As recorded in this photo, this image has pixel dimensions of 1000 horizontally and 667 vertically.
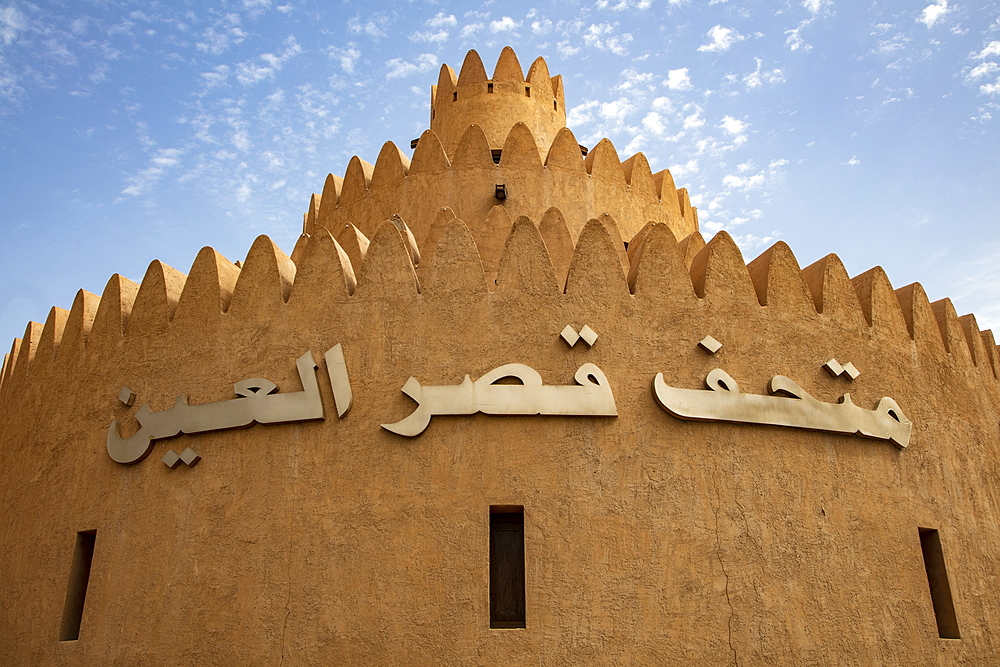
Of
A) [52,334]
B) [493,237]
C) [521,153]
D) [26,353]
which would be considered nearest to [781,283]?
[493,237]

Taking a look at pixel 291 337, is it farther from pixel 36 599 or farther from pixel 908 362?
pixel 908 362

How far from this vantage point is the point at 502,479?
6312 millimetres

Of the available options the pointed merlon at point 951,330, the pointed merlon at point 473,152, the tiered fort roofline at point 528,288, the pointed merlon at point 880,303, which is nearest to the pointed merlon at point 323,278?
the tiered fort roofline at point 528,288

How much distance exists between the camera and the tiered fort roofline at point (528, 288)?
704 cm

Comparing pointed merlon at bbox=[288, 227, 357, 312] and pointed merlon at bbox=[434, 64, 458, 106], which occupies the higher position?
pointed merlon at bbox=[434, 64, 458, 106]

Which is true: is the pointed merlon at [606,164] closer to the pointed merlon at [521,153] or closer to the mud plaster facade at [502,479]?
the pointed merlon at [521,153]

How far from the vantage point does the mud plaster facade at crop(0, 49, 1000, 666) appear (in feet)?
20.1

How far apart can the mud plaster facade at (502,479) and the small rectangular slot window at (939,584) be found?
0.09 m

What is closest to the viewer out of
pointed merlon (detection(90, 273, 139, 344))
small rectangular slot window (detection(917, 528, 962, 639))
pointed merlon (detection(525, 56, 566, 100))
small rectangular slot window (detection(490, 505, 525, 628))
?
small rectangular slot window (detection(490, 505, 525, 628))

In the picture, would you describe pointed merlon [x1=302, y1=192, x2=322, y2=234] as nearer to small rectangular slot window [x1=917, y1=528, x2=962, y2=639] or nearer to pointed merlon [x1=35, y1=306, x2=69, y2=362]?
pointed merlon [x1=35, y1=306, x2=69, y2=362]

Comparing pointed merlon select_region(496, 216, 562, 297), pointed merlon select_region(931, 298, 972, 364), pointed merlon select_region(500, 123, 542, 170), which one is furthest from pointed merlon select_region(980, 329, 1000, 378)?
pointed merlon select_region(500, 123, 542, 170)

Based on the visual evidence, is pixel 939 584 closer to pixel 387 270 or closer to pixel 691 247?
pixel 691 247

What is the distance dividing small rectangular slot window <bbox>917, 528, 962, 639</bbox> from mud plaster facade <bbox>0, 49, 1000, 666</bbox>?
0.09 meters

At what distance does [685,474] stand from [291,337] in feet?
11.2
